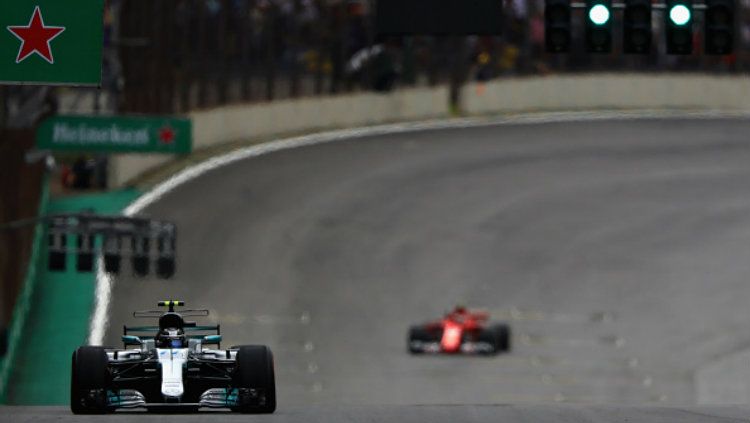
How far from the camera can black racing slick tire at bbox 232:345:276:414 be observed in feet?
71.1

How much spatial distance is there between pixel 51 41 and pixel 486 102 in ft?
137

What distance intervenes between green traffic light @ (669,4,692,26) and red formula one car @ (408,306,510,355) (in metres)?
17.4

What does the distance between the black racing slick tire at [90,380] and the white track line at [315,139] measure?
70.0 feet

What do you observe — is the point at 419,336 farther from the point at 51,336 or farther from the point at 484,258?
the point at 484,258

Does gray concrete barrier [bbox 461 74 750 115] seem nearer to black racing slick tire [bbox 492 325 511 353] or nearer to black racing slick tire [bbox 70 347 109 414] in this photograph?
black racing slick tire [bbox 492 325 511 353]

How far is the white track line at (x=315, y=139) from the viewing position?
45.7 meters

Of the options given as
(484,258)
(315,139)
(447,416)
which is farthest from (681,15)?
(315,139)

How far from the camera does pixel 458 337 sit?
42.9 m

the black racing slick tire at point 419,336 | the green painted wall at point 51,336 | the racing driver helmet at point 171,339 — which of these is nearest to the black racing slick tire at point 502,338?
the black racing slick tire at point 419,336

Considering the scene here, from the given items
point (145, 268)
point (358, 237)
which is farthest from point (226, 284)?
point (145, 268)

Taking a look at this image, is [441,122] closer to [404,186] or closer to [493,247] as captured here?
[404,186]

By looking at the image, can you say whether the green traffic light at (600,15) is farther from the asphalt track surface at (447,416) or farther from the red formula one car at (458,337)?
the red formula one car at (458,337)

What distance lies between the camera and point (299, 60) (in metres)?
58.0

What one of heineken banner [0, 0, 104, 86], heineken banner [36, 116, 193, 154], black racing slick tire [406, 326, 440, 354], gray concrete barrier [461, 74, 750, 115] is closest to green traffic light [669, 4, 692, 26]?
heineken banner [0, 0, 104, 86]
